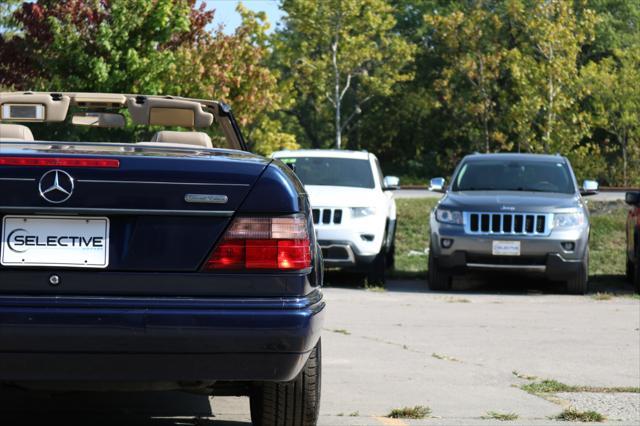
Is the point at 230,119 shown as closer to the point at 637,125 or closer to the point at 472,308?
the point at 472,308

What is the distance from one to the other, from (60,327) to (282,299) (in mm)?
816

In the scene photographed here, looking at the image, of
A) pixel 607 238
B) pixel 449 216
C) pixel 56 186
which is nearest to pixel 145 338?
pixel 56 186

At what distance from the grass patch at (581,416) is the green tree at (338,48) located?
4508 cm

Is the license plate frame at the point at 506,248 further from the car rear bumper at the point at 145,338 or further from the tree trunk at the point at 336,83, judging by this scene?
the tree trunk at the point at 336,83

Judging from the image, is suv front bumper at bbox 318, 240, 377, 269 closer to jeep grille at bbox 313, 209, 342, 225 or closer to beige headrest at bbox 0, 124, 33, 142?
jeep grille at bbox 313, 209, 342, 225

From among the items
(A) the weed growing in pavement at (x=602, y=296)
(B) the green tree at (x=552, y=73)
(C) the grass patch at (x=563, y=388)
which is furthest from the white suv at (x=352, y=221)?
(B) the green tree at (x=552, y=73)

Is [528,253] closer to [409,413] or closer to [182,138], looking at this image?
[409,413]

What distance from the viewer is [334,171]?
1652cm

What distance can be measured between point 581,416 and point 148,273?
2.81m

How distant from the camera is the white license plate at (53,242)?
4.65m

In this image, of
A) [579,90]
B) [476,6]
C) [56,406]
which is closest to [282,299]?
[56,406]

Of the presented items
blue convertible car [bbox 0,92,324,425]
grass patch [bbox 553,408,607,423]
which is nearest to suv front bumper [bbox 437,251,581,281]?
grass patch [bbox 553,408,607,423]

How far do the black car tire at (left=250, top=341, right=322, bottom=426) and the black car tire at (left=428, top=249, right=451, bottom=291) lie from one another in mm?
9381

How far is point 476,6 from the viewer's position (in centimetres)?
5356
